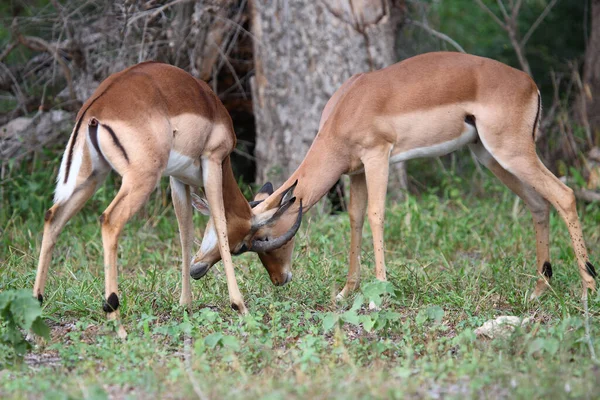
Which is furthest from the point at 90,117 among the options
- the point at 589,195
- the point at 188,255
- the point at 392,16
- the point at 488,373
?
the point at 589,195

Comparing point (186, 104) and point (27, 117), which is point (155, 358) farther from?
point (27, 117)

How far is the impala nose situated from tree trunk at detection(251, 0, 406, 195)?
2.88 meters

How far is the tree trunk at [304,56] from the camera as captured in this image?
8.47 m

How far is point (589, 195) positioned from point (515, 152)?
3.14 meters

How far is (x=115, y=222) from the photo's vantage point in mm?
4594

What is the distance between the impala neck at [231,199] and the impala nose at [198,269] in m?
0.38

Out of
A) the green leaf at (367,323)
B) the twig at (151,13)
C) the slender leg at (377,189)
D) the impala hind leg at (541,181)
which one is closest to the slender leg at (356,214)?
the slender leg at (377,189)

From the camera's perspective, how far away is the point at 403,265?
623 centimetres

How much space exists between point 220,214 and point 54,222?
111 centimetres

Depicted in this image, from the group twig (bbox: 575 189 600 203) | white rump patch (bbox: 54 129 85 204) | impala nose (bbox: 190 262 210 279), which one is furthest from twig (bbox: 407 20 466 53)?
white rump patch (bbox: 54 129 85 204)

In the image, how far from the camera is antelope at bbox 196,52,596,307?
5680 mm

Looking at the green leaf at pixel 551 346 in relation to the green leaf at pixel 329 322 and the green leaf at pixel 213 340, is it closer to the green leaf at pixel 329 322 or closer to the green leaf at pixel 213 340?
the green leaf at pixel 329 322

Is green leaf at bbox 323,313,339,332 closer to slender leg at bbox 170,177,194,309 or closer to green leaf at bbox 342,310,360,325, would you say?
green leaf at bbox 342,310,360,325

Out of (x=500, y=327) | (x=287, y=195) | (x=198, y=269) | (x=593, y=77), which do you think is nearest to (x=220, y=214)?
(x=198, y=269)
